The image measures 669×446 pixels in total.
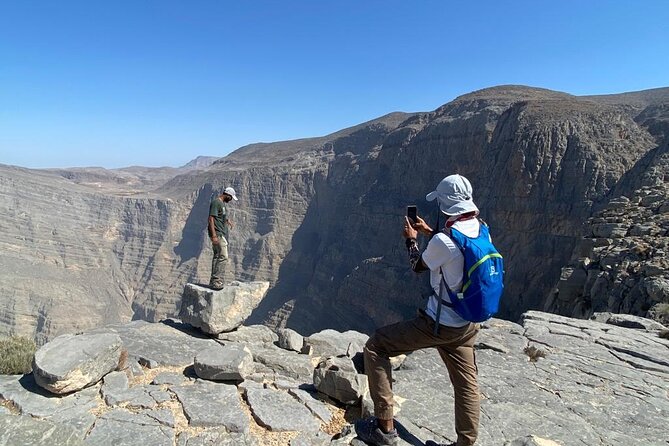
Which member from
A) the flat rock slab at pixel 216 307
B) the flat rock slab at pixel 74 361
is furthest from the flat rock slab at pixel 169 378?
the flat rock slab at pixel 216 307

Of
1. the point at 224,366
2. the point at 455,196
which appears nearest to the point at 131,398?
the point at 224,366

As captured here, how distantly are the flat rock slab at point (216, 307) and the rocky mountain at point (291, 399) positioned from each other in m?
1.04

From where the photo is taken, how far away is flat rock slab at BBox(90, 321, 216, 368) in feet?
18.6

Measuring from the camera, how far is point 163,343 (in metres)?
6.38

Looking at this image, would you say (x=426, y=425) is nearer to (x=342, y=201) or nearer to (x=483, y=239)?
(x=483, y=239)

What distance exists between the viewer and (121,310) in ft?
205

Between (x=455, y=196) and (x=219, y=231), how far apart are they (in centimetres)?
542

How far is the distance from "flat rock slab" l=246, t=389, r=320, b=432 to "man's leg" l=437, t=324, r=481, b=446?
1.33 m

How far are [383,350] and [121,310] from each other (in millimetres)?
67951

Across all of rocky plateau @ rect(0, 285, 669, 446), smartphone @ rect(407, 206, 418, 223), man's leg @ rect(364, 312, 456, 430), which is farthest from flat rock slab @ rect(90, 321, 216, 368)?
smartphone @ rect(407, 206, 418, 223)

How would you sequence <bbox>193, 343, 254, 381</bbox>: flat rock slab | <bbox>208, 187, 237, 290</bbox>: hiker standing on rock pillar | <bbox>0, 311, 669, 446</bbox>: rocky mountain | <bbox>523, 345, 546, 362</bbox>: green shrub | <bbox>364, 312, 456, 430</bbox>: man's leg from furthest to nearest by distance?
<bbox>208, 187, 237, 290</bbox>: hiker standing on rock pillar < <bbox>523, 345, 546, 362</bbox>: green shrub < <bbox>193, 343, 254, 381</bbox>: flat rock slab < <bbox>0, 311, 669, 446</bbox>: rocky mountain < <bbox>364, 312, 456, 430</bbox>: man's leg

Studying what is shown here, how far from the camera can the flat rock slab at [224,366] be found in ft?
15.6

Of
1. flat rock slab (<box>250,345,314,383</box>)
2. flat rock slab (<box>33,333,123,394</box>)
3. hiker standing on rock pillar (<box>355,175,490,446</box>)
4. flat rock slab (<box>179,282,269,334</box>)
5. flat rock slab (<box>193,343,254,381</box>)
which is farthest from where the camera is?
flat rock slab (<box>179,282,269,334</box>)

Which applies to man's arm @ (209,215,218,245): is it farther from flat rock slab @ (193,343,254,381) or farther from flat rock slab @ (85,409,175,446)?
flat rock slab @ (85,409,175,446)
